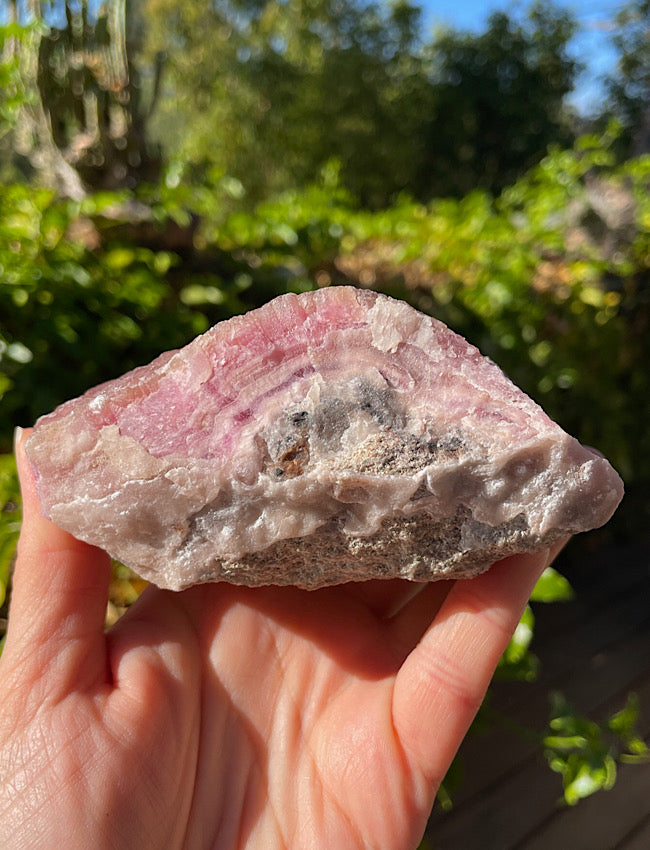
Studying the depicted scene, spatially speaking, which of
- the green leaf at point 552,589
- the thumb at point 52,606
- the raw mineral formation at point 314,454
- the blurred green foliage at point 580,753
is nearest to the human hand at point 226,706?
the thumb at point 52,606

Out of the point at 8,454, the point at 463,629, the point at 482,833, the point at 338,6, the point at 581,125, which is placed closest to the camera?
the point at 463,629

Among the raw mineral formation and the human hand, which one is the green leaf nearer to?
the human hand

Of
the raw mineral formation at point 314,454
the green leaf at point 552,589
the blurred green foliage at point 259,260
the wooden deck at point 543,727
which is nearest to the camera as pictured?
the raw mineral formation at point 314,454

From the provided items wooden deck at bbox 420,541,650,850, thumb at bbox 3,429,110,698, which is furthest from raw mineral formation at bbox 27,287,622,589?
wooden deck at bbox 420,541,650,850

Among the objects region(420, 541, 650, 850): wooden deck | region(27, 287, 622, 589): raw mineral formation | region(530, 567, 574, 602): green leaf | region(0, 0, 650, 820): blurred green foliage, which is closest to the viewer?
region(27, 287, 622, 589): raw mineral formation

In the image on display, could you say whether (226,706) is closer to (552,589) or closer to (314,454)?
(314,454)

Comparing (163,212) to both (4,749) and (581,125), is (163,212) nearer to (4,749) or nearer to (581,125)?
(4,749)

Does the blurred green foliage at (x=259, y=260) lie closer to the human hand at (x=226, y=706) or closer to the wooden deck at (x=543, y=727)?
the wooden deck at (x=543, y=727)

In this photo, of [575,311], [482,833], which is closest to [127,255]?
[575,311]
